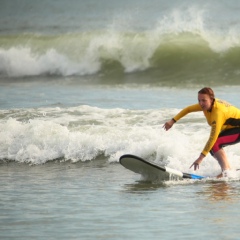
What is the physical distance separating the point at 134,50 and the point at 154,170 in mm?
16384

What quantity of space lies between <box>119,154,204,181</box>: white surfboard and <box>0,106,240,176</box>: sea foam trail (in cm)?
97

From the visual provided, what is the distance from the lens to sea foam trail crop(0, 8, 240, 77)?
2552 centimetres

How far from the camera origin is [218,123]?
35.1ft

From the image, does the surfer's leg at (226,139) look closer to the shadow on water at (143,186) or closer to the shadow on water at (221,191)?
the shadow on water at (221,191)

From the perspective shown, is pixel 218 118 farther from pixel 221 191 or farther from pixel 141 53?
pixel 141 53

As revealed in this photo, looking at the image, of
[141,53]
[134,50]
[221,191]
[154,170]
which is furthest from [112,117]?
[134,50]

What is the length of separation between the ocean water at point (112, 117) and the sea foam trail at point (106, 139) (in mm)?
23

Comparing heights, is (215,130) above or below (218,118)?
below

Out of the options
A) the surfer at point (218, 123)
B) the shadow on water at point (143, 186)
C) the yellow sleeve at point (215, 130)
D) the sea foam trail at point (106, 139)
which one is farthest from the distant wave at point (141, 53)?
the yellow sleeve at point (215, 130)

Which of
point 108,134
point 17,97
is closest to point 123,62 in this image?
point 17,97

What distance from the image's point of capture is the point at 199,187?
10727mm

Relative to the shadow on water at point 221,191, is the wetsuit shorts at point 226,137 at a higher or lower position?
higher

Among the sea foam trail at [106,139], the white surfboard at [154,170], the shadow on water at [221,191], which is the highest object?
the sea foam trail at [106,139]

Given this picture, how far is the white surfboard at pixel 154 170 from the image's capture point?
11.1 meters
